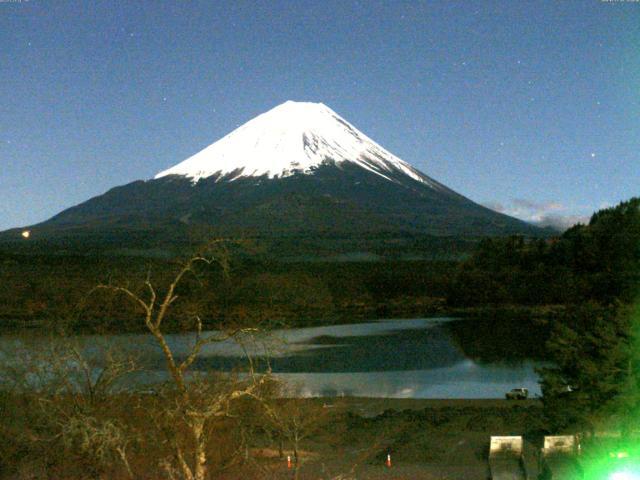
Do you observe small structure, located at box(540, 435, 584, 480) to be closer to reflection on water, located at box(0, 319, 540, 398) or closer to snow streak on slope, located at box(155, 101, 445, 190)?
reflection on water, located at box(0, 319, 540, 398)

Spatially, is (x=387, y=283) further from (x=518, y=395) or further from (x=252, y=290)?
(x=518, y=395)

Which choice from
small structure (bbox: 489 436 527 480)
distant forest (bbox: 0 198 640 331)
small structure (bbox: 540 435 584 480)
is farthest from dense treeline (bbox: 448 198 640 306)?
small structure (bbox: 540 435 584 480)

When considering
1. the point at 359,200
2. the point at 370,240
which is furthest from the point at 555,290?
the point at 359,200

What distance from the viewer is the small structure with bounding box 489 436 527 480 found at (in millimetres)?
16016

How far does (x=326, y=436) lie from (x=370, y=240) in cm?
8775

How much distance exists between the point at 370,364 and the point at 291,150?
126m

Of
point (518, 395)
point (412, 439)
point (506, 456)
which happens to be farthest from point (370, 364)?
point (506, 456)

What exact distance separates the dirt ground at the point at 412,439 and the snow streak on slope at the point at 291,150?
406ft

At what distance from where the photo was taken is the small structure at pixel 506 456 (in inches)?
631

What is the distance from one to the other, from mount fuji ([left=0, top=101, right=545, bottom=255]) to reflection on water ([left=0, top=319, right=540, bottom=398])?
5479 cm

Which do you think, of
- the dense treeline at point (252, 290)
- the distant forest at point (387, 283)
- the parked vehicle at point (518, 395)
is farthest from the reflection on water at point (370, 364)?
the distant forest at point (387, 283)

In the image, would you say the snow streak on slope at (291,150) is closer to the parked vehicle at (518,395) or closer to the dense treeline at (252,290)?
the dense treeline at (252,290)

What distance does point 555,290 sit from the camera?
67875 millimetres

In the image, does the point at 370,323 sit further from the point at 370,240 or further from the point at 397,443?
the point at 370,240
